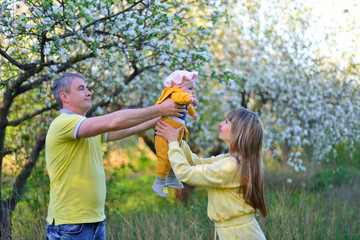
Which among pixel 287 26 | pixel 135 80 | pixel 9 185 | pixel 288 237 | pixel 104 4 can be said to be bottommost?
pixel 288 237

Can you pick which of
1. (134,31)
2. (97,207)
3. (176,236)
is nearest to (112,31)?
(134,31)

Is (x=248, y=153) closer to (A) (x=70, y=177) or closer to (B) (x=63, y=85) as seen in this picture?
(A) (x=70, y=177)

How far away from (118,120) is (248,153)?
0.99 meters

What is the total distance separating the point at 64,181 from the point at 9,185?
2.79 metres

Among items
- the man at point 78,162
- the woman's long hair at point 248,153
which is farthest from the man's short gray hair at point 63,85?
the woman's long hair at point 248,153

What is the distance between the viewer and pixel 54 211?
2.91m

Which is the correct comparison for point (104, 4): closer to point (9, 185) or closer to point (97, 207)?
point (97, 207)

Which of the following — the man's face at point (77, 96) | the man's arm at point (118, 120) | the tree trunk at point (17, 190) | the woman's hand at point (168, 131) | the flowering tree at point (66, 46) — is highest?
the flowering tree at point (66, 46)

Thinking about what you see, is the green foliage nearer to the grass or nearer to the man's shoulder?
the grass

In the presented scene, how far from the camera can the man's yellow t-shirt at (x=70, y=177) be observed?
2867 mm

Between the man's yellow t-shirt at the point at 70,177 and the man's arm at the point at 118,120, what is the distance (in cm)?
14

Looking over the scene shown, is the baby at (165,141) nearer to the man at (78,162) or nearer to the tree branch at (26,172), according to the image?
the man at (78,162)

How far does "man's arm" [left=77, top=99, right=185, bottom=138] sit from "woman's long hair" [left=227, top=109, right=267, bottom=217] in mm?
509

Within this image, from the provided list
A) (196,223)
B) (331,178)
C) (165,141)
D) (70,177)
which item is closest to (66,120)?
(70,177)
